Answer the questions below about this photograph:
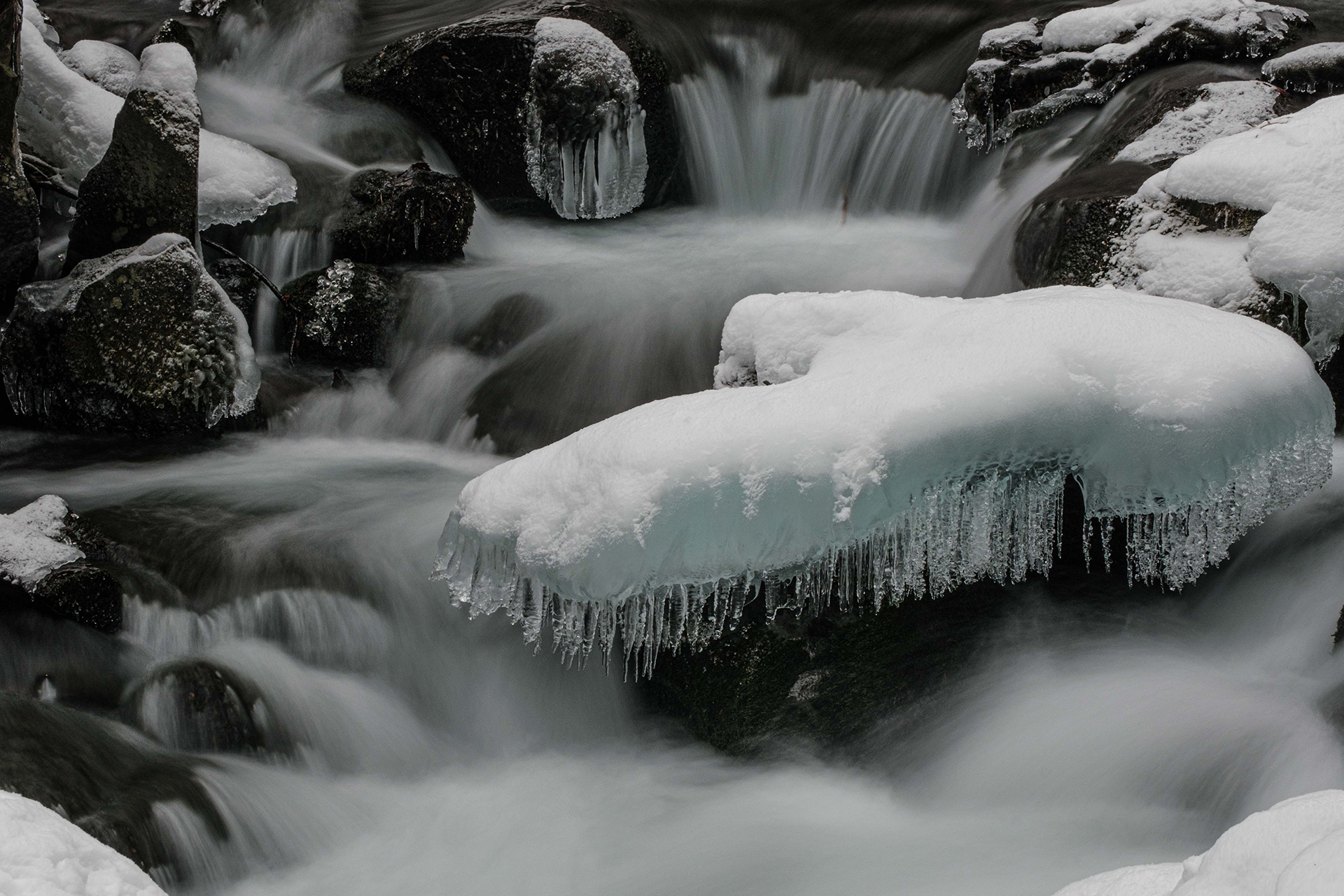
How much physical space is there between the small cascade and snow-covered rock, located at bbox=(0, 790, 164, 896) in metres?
6.14

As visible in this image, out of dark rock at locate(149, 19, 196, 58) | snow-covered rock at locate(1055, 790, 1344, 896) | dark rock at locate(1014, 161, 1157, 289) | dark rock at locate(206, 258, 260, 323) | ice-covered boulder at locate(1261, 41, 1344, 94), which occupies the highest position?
dark rock at locate(149, 19, 196, 58)

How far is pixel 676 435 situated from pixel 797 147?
5111mm

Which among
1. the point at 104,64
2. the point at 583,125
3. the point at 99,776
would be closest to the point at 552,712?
the point at 99,776

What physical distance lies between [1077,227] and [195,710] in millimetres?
3616

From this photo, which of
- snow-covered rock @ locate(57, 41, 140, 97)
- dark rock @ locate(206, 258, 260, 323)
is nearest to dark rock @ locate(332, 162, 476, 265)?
dark rock @ locate(206, 258, 260, 323)

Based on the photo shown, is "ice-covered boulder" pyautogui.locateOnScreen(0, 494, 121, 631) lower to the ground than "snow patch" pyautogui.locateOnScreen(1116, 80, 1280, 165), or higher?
lower

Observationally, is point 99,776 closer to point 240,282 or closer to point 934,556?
point 934,556

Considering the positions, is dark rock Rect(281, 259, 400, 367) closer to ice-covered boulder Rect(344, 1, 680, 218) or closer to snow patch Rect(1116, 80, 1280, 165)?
ice-covered boulder Rect(344, 1, 680, 218)

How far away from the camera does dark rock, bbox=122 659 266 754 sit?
11.2 feet

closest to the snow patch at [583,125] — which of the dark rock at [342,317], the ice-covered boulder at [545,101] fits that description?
the ice-covered boulder at [545,101]

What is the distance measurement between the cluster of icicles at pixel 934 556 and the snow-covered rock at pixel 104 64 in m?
5.82

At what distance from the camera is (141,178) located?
539 cm

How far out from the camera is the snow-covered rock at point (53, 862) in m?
1.45

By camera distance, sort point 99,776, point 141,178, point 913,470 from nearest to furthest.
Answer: point 913,470 < point 99,776 < point 141,178
